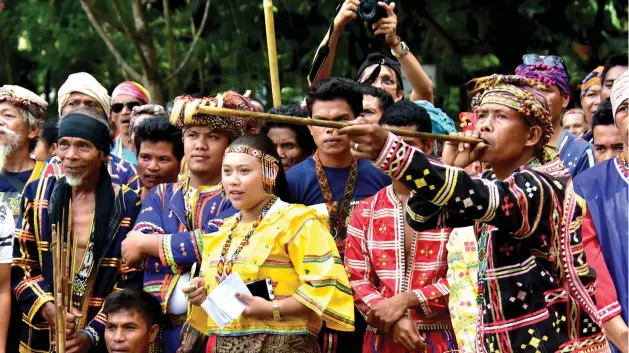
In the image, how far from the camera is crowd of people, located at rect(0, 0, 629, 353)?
4824 millimetres

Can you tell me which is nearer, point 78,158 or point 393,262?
point 393,262

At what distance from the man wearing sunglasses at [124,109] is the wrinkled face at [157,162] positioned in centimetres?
139

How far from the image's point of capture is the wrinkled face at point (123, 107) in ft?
28.9

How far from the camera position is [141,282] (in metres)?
6.55

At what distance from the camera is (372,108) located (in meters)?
6.95

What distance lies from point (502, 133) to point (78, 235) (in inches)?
106

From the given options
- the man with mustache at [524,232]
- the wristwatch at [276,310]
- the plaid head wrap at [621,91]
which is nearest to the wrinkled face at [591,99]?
the plaid head wrap at [621,91]

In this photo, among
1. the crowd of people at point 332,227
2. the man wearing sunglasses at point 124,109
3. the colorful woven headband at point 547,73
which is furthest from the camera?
the man wearing sunglasses at point 124,109

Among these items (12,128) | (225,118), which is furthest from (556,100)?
(12,128)

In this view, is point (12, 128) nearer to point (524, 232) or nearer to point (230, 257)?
point (230, 257)

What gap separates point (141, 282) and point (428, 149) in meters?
1.77

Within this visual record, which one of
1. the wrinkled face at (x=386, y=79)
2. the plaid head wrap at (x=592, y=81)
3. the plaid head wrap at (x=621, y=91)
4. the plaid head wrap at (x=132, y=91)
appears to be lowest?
the plaid head wrap at (x=621, y=91)

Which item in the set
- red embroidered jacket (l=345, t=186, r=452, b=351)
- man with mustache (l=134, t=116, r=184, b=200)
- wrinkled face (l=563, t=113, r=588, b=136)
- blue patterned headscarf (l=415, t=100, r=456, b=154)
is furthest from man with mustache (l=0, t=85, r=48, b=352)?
wrinkled face (l=563, t=113, r=588, b=136)

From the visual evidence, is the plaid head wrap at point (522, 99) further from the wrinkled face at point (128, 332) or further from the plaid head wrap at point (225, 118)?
the wrinkled face at point (128, 332)
